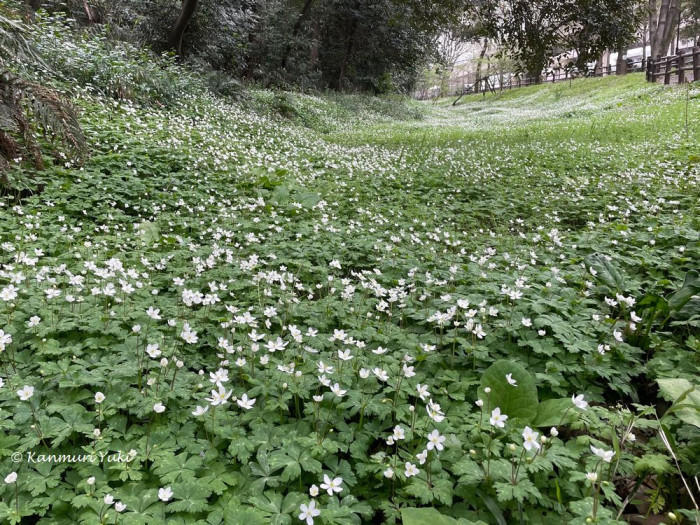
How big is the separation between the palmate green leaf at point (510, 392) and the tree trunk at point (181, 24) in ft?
46.7

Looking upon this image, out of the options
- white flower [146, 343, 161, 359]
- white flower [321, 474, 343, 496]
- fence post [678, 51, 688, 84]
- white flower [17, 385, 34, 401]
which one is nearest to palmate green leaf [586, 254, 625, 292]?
white flower [321, 474, 343, 496]

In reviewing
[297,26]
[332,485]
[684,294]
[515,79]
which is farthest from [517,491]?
A: [515,79]

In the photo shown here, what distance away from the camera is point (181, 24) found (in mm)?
13586

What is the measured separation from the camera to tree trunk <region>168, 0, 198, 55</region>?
12.8 m

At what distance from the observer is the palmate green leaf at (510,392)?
8.15 ft

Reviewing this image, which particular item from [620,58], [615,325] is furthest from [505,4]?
[620,58]

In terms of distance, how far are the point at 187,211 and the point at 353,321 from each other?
11.2ft

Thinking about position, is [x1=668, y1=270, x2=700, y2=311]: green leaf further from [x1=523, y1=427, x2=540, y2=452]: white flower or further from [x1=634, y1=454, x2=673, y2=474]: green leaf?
[x1=523, y1=427, x2=540, y2=452]: white flower

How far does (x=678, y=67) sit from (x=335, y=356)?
2771cm

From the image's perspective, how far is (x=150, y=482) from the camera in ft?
6.59

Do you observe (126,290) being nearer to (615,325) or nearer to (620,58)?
(615,325)

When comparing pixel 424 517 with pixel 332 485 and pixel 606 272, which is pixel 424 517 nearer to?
pixel 332 485

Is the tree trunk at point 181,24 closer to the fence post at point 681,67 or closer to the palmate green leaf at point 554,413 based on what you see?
the palmate green leaf at point 554,413

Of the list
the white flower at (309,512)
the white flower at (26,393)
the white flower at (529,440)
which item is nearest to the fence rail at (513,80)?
the white flower at (529,440)
